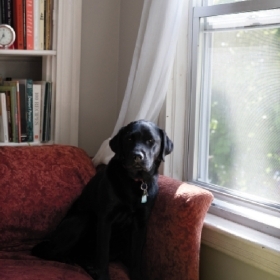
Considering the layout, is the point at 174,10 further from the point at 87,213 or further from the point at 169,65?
the point at 87,213

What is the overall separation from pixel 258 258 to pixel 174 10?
1.04 m

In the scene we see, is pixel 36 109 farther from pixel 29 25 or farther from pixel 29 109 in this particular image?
pixel 29 25

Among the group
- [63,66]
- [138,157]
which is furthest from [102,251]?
[63,66]

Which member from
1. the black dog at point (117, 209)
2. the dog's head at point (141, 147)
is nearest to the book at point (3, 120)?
the black dog at point (117, 209)

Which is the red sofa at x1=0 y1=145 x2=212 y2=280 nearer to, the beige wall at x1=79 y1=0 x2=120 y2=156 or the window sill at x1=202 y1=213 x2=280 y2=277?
the window sill at x1=202 y1=213 x2=280 y2=277

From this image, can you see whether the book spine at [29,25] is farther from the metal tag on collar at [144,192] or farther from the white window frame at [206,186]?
the metal tag on collar at [144,192]

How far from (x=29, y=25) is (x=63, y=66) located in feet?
0.85

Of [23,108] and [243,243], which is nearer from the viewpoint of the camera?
[243,243]

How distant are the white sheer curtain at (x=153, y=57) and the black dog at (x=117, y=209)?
0.31 m

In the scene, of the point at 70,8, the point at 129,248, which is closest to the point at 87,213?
the point at 129,248

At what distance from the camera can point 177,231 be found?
1955 millimetres

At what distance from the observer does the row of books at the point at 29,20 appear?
2420 millimetres

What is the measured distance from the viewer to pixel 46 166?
7.59 ft

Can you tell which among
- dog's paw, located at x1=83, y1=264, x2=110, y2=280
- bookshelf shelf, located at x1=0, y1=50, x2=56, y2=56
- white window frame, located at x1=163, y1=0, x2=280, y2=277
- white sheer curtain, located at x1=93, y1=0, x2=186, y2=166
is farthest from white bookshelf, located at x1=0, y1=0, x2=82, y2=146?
dog's paw, located at x1=83, y1=264, x2=110, y2=280
